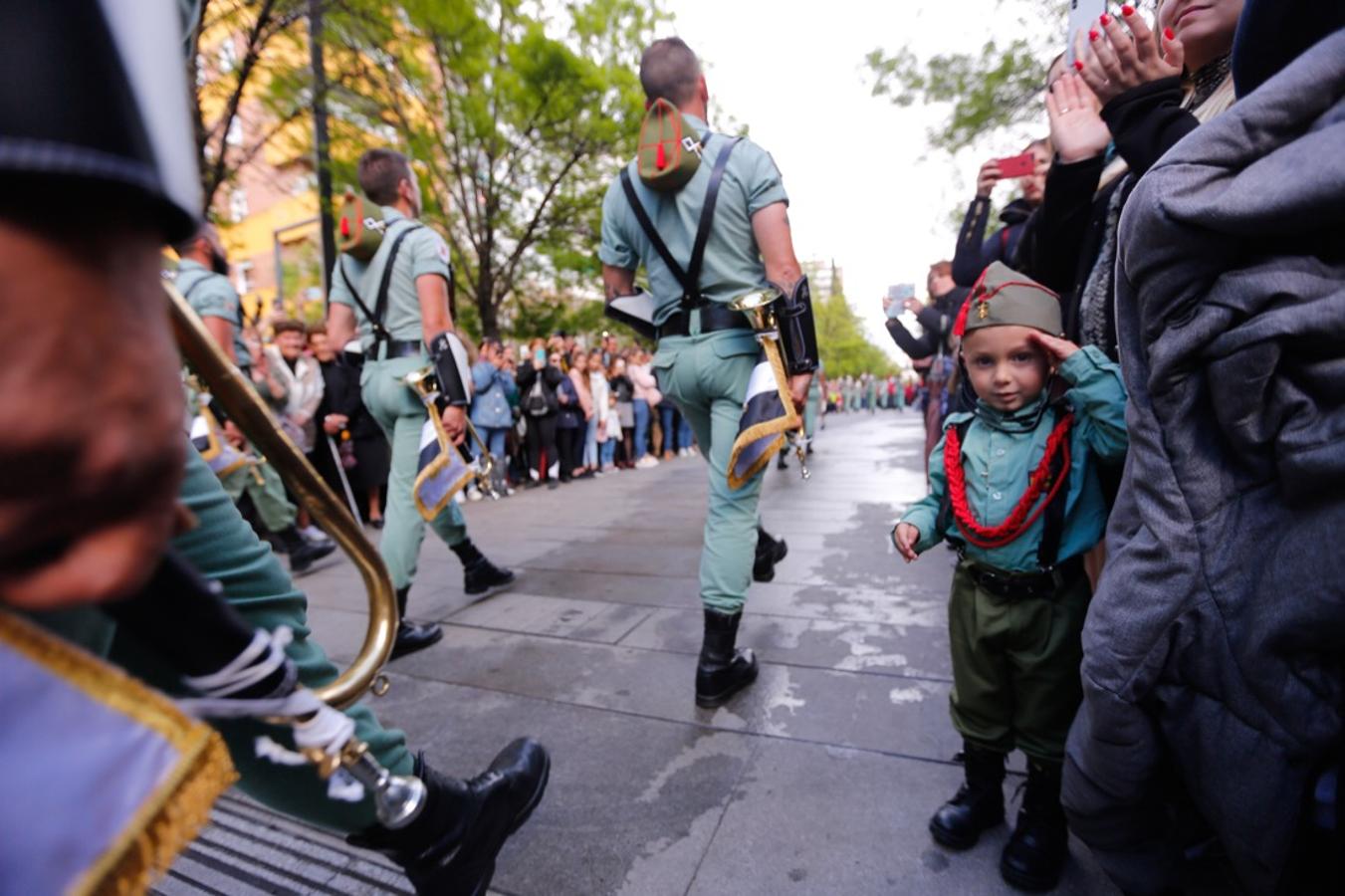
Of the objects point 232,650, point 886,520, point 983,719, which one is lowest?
point 886,520

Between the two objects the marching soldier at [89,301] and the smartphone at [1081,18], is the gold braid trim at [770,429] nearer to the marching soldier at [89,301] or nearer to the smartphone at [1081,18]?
the smartphone at [1081,18]

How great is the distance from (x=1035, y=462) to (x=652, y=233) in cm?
151

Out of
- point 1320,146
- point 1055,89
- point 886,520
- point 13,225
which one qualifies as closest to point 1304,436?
point 1320,146

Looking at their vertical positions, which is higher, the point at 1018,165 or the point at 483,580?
the point at 1018,165

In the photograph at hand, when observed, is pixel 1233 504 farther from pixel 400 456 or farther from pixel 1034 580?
pixel 400 456

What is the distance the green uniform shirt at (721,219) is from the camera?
2451 millimetres

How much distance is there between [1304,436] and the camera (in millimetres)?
974

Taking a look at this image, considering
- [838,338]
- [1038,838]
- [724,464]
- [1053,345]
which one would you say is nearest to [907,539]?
[1053,345]

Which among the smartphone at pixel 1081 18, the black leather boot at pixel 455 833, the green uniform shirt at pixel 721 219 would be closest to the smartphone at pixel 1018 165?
the smartphone at pixel 1081 18

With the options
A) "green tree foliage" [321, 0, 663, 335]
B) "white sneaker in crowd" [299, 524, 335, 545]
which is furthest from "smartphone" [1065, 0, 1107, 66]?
"green tree foliage" [321, 0, 663, 335]

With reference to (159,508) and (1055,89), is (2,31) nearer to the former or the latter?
(159,508)

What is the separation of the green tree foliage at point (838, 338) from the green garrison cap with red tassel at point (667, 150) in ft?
155

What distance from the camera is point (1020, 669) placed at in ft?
5.41

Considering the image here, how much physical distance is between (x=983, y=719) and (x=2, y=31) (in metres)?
1.96
